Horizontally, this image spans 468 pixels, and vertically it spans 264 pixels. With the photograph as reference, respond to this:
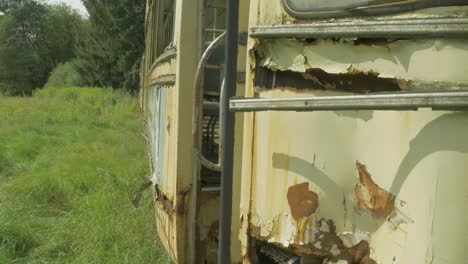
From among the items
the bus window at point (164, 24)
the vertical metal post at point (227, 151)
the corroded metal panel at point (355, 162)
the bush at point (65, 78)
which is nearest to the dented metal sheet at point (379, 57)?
the corroded metal panel at point (355, 162)

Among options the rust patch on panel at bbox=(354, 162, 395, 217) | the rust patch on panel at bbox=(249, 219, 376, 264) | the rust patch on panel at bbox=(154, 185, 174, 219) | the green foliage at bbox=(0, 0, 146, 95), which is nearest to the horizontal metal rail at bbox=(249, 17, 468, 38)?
the rust patch on panel at bbox=(354, 162, 395, 217)

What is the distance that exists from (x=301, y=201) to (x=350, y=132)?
0.79ft

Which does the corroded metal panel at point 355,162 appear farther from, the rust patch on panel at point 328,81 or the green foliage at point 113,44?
the green foliage at point 113,44

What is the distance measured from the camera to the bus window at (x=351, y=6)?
4.14 feet

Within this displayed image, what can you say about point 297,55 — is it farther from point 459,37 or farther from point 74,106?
point 74,106

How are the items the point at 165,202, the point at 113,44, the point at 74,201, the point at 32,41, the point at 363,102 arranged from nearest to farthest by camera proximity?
1. the point at 363,102
2. the point at 165,202
3. the point at 74,201
4. the point at 113,44
5. the point at 32,41

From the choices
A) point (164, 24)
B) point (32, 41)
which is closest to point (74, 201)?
point (164, 24)

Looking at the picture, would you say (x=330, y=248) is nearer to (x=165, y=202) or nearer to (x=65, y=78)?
(x=165, y=202)

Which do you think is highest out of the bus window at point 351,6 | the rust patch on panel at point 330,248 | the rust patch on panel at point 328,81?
the bus window at point 351,6

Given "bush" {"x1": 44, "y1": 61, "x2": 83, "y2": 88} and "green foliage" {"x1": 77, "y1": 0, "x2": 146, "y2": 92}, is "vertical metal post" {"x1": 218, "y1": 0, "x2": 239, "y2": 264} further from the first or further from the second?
"bush" {"x1": 44, "y1": 61, "x2": 83, "y2": 88}

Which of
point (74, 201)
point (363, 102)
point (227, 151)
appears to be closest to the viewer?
point (363, 102)

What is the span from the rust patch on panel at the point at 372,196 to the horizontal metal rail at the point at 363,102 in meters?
0.18

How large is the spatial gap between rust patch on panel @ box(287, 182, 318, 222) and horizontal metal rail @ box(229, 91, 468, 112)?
0.78 feet

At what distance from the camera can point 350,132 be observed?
1.40 m
